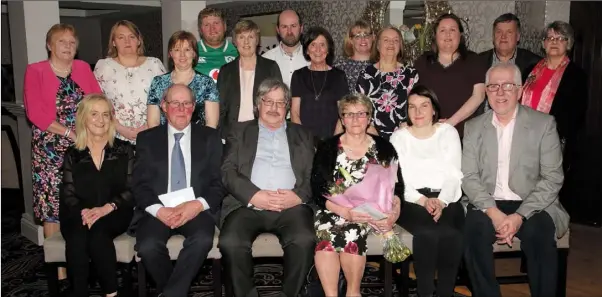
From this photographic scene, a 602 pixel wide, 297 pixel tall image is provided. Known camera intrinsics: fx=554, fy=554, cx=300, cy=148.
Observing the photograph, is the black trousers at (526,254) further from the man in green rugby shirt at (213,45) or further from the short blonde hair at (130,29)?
the short blonde hair at (130,29)

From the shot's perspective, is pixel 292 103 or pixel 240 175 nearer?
pixel 240 175

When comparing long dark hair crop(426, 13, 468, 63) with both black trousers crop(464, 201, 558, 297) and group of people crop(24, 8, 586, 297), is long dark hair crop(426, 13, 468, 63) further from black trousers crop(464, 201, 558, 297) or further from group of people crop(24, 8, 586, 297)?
black trousers crop(464, 201, 558, 297)

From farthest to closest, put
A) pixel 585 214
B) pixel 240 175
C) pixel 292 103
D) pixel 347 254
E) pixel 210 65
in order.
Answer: pixel 585 214, pixel 210 65, pixel 292 103, pixel 240 175, pixel 347 254

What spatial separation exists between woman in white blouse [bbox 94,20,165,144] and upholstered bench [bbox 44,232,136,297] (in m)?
0.84

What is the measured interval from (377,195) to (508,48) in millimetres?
1741

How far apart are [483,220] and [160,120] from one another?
7.15 feet

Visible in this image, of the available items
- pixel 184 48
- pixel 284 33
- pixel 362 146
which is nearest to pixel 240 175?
pixel 362 146

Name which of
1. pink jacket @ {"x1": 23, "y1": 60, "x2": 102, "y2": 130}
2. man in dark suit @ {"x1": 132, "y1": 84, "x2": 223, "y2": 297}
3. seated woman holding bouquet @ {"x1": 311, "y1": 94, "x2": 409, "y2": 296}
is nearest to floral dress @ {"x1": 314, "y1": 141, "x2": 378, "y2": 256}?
seated woman holding bouquet @ {"x1": 311, "y1": 94, "x2": 409, "y2": 296}

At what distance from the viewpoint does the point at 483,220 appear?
326cm

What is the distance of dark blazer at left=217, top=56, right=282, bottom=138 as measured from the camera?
3.95m

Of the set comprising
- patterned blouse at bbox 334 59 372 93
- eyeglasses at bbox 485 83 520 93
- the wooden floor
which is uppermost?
patterned blouse at bbox 334 59 372 93

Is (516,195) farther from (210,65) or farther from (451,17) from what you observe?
(210,65)

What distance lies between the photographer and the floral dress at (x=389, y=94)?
3.84m

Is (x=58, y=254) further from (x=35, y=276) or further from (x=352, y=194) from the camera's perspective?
(x=352, y=194)
